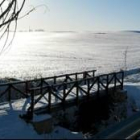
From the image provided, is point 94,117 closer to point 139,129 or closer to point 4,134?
point 4,134

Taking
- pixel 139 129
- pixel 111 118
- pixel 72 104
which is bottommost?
pixel 111 118

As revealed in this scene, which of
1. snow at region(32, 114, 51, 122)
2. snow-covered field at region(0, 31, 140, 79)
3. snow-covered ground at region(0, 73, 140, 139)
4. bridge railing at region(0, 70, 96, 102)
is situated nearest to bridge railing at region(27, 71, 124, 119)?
snow at region(32, 114, 51, 122)

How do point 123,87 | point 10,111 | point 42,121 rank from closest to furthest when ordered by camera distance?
point 42,121 → point 10,111 → point 123,87

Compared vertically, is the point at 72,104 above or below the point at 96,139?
below

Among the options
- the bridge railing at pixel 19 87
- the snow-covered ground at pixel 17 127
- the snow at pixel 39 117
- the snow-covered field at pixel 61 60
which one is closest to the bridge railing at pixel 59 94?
the snow at pixel 39 117

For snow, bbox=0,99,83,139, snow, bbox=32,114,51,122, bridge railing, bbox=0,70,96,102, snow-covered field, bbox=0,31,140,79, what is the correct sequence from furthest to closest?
snow-covered field, bbox=0,31,140,79
bridge railing, bbox=0,70,96,102
snow, bbox=32,114,51,122
snow, bbox=0,99,83,139

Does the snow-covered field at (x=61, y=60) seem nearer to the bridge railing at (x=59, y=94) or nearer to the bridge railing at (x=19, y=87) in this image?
the bridge railing at (x=59, y=94)

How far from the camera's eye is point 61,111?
47.2 ft

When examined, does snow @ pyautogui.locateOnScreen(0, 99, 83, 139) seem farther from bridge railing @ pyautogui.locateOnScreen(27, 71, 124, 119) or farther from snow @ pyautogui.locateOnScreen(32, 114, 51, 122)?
bridge railing @ pyautogui.locateOnScreen(27, 71, 124, 119)

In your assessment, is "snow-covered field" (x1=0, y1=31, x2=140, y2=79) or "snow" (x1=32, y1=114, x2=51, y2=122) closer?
"snow" (x1=32, y1=114, x2=51, y2=122)

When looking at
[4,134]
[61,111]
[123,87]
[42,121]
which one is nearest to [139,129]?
[4,134]

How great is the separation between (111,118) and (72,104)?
8.85 ft

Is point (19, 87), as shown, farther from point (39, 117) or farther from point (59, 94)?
point (39, 117)

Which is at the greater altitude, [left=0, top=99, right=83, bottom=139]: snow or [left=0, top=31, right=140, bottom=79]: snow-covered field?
[left=0, top=99, right=83, bottom=139]: snow
